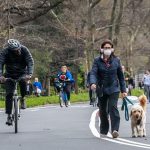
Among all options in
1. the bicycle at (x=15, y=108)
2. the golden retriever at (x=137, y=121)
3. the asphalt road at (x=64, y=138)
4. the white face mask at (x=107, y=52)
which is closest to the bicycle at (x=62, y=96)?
the asphalt road at (x=64, y=138)

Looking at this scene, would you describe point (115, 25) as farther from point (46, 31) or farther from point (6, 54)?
point (6, 54)

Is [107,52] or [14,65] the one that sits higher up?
[107,52]

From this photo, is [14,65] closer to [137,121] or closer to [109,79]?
[109,79]

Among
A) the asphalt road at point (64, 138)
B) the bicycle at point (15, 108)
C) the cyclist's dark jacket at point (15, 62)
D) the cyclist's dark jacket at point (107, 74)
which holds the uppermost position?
the cyclist's dark jacket at point (15, 62)

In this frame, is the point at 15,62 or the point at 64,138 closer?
the point at 64,138

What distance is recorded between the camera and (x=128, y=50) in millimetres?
70375

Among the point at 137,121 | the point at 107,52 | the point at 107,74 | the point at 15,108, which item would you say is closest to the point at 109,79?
the point at 107,74

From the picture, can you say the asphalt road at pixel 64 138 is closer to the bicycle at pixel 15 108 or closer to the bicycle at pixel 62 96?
the bicycle at pixel 15 108

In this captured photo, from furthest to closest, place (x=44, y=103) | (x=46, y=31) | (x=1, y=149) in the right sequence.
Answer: (x=46, y=31) → (x=44, y=103) → (x=1, y=149)

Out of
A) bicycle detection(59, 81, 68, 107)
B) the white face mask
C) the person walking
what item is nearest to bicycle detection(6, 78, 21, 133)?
the person walking

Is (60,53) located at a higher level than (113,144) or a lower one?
higher

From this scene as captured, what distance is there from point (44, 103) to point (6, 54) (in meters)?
22.8

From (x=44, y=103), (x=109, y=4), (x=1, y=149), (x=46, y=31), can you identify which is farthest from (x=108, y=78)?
(x=109, y=4)

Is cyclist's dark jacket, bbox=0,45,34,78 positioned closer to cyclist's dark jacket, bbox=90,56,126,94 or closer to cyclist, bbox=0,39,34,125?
cyclist, bbox=0,39,34,125
